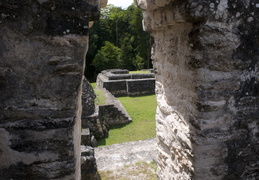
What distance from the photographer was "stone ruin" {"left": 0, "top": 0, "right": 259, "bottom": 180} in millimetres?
1560

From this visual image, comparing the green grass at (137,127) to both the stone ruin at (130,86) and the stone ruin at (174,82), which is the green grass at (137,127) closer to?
the stone ruin at (130,86)

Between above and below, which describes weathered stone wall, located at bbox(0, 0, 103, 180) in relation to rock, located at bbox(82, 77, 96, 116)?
above

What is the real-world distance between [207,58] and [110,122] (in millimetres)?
7685

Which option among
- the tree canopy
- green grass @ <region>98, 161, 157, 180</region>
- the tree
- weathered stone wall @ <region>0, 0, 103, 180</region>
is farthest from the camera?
the tree canopy

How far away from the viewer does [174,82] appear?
8.00ft

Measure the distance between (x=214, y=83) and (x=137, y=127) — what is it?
6.93m

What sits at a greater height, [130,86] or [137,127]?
[130,86]

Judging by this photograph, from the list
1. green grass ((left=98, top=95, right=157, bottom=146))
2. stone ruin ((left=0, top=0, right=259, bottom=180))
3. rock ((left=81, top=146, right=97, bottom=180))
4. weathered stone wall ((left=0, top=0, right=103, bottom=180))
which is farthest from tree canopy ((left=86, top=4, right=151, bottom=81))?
weathered stone wall ((left=0, top=0, right=103, bottom=180))

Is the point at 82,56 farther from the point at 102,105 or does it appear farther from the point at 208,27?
the point at 102,105

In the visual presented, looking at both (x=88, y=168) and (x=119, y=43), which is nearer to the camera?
(x=88, y=168)

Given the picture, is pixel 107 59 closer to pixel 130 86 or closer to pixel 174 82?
pixel 130 86

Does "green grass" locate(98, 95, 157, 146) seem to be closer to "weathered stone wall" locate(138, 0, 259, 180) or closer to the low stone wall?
the low stone wall

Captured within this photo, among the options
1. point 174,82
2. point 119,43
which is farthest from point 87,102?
point 119,43

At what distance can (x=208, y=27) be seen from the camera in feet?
5.88
